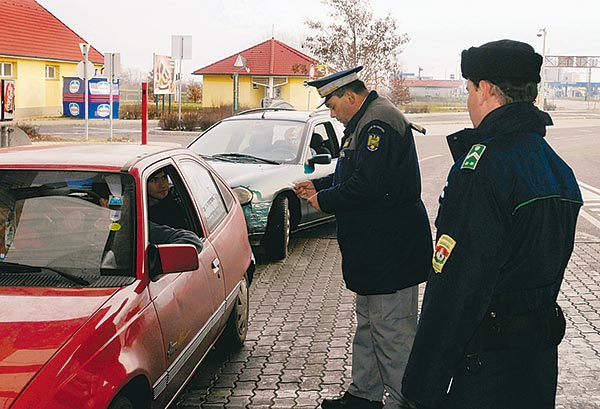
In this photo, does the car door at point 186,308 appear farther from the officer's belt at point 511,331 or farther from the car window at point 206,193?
the officer's belt at point 511,331

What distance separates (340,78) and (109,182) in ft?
4.57

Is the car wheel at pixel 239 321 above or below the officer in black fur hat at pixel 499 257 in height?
below

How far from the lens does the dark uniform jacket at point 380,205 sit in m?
4.45

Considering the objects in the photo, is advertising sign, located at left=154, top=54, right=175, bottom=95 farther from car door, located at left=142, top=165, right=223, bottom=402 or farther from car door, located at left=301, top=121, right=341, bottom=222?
car door, located at left=142, top=165, right=223, bottom=402

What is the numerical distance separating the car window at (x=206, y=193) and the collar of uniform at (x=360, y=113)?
110 centimetres

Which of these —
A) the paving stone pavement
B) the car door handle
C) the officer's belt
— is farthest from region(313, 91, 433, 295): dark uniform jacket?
the officer's belt

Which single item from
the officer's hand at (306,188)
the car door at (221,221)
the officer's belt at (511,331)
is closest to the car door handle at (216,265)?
the car door at (221,221)

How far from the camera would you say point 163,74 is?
114 ft

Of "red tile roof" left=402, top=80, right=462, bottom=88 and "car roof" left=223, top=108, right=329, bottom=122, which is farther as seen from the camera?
"red tile roof" left=402, top=80, right=462, bottom=88

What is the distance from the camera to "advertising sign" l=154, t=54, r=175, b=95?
34.0 metres

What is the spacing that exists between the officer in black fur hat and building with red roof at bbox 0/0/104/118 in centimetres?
4259

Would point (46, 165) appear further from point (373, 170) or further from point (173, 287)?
point (373, 170)

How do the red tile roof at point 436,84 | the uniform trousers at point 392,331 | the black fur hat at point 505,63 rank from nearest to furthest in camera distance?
1. the black fur hat at point 505,63
2. the uniform trousers at point 392,331
3. the red tile roof at point 436,84

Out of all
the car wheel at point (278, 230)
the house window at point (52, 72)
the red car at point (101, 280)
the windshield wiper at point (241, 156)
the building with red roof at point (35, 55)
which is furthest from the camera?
the house window at point (52, 72)
